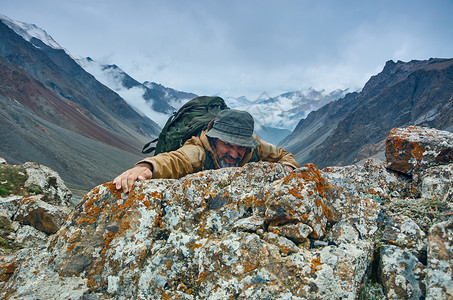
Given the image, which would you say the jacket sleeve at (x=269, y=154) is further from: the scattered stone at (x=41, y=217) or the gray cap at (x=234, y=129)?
the scattered stone at (x=41, y=217)

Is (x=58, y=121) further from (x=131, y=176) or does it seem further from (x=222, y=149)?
(x=131, y=176)

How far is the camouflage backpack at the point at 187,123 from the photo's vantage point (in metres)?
6.73

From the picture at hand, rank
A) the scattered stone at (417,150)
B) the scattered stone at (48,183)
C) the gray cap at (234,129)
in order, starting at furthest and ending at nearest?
1. the scattered stone at (48,183)
2. the gray cap at (234,129)
3. the scattered stone at (417,150)

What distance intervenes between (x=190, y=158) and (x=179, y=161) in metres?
0.33

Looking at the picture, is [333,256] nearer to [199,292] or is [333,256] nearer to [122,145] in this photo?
[199,292]

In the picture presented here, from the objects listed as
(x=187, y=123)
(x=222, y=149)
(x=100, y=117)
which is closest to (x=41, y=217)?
(x=187, y=123)

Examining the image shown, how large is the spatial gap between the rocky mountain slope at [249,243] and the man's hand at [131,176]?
11 cm

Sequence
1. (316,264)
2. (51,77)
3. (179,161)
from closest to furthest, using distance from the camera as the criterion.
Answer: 1. (316,264)
2. (179,161)
3. (51,77)

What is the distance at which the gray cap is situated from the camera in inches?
208

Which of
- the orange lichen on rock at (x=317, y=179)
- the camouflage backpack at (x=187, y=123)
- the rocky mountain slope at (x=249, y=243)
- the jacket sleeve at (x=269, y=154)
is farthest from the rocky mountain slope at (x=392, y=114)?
the rocky mountain slope at (x=249, y=243)

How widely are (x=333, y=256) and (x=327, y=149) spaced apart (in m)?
112

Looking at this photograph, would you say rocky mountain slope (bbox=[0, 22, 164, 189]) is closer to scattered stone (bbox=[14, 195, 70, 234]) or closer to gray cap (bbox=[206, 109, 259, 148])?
scattered stone (bbox=[14, 195, 70, 234])

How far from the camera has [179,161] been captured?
466 centimetres

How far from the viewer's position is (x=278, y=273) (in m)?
2.53
